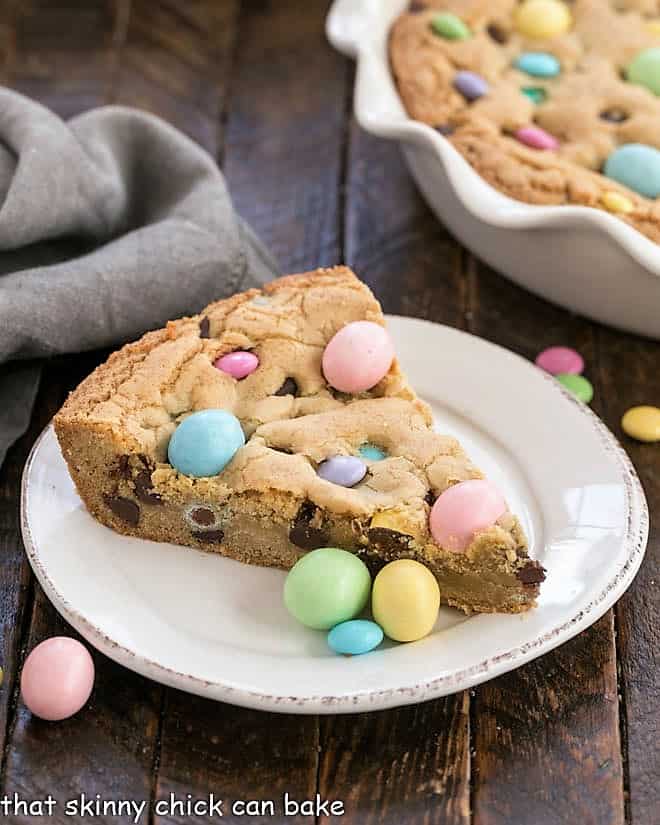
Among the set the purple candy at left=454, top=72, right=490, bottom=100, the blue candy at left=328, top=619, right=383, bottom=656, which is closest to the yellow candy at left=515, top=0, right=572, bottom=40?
A: the purple candy at left=454, top=72, right=490, bottom=100

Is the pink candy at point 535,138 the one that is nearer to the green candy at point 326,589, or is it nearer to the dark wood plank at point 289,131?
the dark wood plank at point 289,131

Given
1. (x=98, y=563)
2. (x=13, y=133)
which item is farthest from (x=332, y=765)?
(x=13, y=133)

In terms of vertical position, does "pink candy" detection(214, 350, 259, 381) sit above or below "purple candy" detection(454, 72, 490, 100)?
below

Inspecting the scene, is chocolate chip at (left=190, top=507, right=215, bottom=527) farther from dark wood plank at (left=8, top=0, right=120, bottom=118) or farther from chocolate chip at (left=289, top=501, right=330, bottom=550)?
dark wood plank at (left=8, top=0, right=120, bottom=118)

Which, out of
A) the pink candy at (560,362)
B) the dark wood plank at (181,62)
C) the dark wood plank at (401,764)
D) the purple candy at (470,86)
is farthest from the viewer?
the dark wood plank at (181,62)

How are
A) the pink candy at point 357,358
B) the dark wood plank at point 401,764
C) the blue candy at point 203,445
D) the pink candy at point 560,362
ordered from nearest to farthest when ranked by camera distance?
the dark wood plank at point 401,764
the blue candy at point 203,445
the pink candy at point 357,358
the pink candy at point 560,362

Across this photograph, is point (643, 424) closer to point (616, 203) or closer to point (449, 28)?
point (616, 203)

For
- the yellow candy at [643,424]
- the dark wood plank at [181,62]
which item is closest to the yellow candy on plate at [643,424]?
the yellow candy at [643,424]
